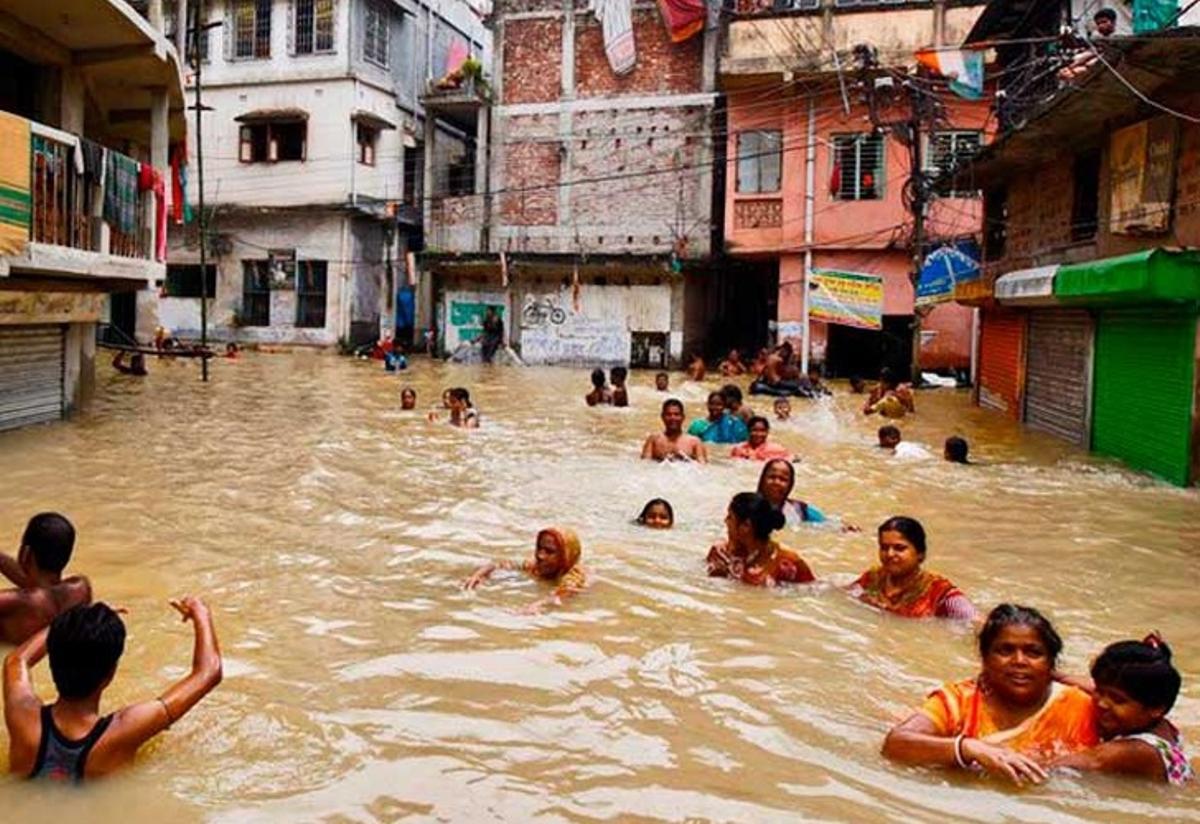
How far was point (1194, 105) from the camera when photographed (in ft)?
39.4

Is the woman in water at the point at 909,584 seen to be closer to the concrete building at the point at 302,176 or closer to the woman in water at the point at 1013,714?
the woman in water at the point at 1013,714

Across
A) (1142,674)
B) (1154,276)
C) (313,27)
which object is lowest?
(1142,674)

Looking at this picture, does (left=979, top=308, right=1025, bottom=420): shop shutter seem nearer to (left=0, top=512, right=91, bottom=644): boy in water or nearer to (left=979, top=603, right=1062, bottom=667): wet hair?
(left=979, top=603, right=1062, bottom=667): wet hair

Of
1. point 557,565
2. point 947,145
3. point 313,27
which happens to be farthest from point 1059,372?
point 313,27

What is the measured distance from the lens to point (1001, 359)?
66.4ft

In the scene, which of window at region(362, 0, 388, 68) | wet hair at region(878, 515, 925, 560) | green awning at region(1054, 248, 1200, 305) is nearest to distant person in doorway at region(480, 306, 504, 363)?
window at region(362, 0, 388, 68)

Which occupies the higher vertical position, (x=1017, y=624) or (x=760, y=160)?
(x=760, y=160)

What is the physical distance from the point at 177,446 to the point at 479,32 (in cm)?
3021

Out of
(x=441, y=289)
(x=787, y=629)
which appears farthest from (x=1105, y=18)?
(x=441, y=289)

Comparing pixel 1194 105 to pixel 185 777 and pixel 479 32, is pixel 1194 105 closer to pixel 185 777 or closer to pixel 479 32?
pixel 185 777

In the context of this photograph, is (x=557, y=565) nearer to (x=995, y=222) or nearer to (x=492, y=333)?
(x=995, y=222)

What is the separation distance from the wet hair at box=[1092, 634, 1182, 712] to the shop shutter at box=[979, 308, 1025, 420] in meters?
15.5

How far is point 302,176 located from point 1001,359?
21.0m

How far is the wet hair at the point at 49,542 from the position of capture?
18.3ft
